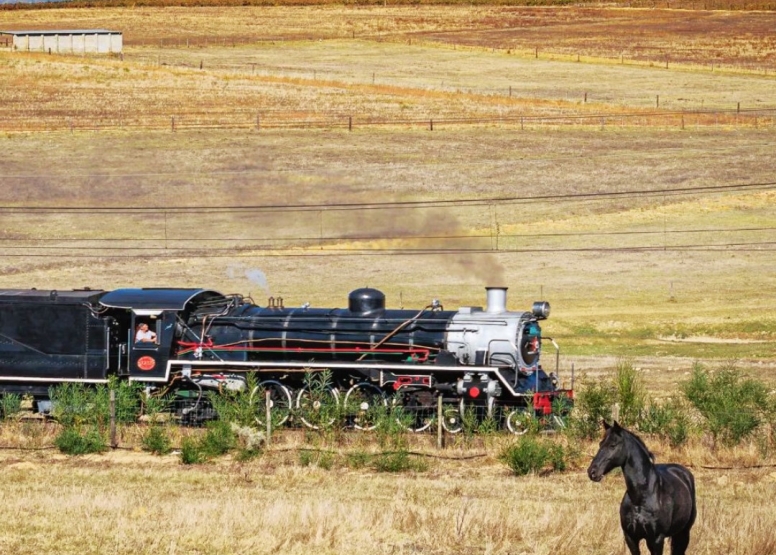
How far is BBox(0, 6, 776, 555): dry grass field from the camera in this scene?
16.9 meters

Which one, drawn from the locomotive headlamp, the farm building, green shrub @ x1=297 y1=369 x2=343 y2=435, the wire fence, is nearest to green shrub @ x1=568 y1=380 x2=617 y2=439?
the locomotive headlamp

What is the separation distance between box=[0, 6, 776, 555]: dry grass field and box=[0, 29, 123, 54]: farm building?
2510 millimetres

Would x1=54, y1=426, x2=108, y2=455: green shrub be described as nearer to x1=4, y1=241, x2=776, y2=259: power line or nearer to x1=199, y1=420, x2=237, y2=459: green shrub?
x1=199, y1=420, x2=237, y2=459: green shrub

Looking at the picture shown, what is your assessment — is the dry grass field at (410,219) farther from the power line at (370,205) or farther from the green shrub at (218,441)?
the green shrub at (218,441)

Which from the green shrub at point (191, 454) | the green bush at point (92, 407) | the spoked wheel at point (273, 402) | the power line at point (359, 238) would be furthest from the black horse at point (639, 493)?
the power line at point (359, 238)

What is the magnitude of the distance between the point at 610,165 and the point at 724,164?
19.3 feet

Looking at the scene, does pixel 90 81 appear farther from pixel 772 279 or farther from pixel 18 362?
pixel 18 362

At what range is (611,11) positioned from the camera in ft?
420

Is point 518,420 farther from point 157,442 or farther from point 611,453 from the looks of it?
point 611,453

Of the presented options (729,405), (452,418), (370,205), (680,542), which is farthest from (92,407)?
(370,205)

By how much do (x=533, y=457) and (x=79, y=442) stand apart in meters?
8.49

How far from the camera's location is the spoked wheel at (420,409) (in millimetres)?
25000

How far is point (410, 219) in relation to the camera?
56344 mm

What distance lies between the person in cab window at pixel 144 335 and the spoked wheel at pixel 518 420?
7923mm
